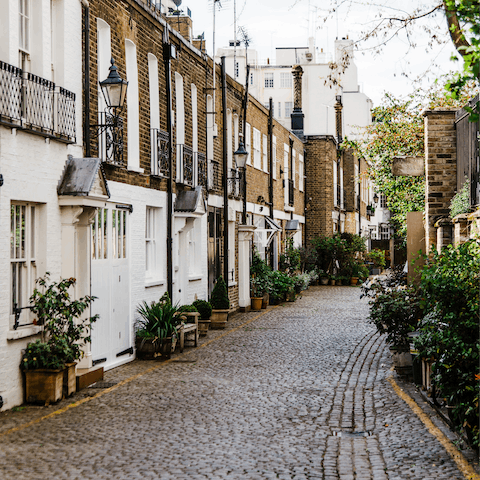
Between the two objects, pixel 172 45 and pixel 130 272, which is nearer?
pixel 130 272

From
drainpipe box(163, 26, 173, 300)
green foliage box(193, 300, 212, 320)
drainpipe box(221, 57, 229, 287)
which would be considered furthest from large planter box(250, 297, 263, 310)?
drainpipe box(163, 26, 173, 300)

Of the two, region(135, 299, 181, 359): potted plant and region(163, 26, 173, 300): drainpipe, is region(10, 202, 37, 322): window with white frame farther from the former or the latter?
region(163, 26, 173, 300): drainpipe

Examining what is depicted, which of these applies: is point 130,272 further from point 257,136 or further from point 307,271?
point 307,271

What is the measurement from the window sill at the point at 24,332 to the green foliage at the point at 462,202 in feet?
22.4

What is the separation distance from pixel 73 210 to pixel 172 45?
238 inches

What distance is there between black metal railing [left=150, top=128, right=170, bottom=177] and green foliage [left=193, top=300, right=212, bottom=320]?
131 inches

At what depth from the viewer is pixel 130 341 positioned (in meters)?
12.9

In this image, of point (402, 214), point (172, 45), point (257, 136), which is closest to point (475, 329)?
point (172, 45)

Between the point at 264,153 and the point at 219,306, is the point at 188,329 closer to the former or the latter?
the point at 219,306

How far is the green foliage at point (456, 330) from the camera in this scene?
6410 mm

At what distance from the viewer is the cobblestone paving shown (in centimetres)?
643

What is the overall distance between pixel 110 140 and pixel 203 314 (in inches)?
235

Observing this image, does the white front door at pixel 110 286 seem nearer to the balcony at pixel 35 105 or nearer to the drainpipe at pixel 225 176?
the balcony at pixel 35 105

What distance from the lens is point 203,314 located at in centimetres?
1661
